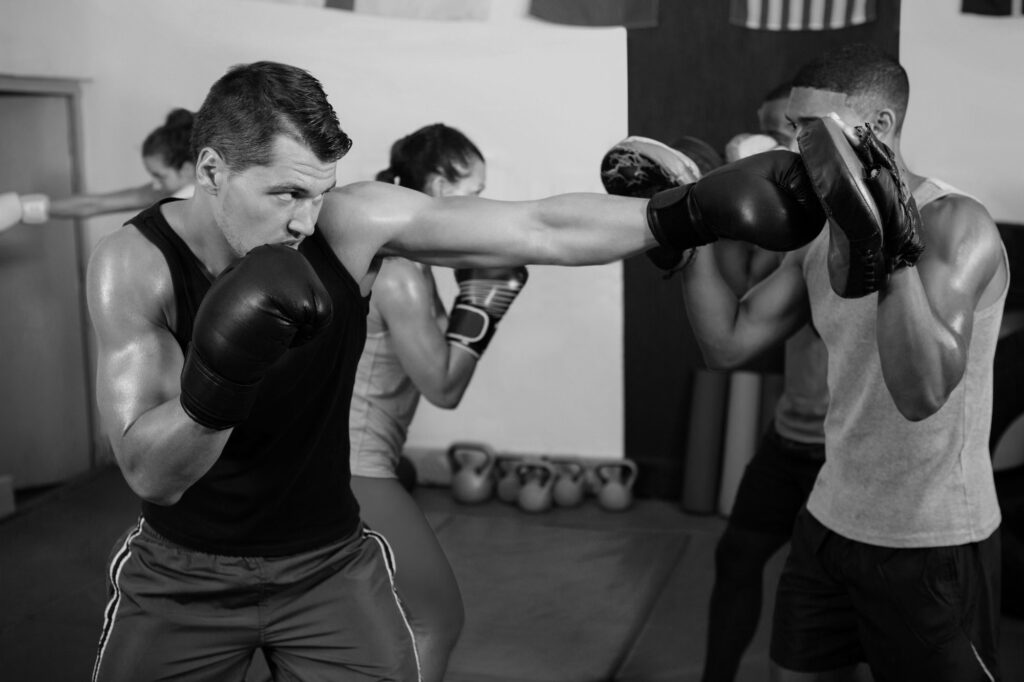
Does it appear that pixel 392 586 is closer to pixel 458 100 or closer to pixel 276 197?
pixel 276 197

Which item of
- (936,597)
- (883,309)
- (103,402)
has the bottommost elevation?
(936,597)

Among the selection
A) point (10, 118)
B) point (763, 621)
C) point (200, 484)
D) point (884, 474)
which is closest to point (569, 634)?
point (763, 621)

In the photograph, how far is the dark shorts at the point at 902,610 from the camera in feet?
6.74

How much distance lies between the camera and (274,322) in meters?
1.63

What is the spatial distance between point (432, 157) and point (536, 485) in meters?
2.31

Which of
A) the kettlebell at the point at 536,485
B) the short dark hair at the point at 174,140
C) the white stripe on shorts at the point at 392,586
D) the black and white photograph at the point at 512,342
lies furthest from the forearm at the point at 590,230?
the kettlebell at the point at 536,485

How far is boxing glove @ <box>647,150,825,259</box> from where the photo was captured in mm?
1783

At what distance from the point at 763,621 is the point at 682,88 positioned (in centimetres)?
219

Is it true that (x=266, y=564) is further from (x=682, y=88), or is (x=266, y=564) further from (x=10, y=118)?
(x=10, y=118)

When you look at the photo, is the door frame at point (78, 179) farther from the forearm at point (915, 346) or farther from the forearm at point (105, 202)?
the forearm at point (915, 346)

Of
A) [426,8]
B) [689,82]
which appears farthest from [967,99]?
[426,8]

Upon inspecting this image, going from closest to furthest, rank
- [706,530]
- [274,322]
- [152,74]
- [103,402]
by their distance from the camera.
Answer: [274,322] → [103,402] → [706,530] → [152,74]

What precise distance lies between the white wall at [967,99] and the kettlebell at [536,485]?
1939mm

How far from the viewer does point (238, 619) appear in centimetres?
195
